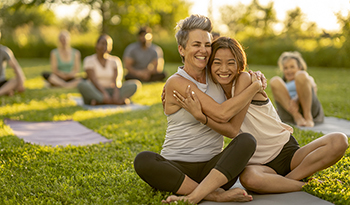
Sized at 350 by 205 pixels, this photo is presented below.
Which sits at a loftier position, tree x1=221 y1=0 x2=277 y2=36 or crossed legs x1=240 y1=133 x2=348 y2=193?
tree x1=221 y1=0 x2=277 y2=36

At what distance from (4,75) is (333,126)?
7.52 metres

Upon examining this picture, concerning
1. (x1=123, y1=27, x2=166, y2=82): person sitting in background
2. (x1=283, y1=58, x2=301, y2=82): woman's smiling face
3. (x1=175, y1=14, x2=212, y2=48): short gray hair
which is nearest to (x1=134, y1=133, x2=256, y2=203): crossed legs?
(x1=175, y1=14, x2=212, y2=48): short gray hair

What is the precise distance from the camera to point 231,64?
300 centimetres

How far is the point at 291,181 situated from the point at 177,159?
1011mm

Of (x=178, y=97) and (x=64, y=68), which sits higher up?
(x=178, y=97)

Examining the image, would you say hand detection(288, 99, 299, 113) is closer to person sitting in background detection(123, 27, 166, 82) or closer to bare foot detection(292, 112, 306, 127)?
bare foot detection(292, 112, 306, 127)

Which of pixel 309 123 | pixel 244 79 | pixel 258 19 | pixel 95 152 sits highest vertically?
pixel 258 19

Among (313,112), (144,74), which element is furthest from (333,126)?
(144,74)

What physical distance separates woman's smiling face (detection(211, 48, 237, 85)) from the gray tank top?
0.38 ft

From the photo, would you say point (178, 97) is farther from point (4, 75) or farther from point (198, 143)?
point (4, 75)

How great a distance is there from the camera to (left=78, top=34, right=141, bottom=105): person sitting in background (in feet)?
25.7

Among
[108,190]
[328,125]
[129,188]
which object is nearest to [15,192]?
[108,190]

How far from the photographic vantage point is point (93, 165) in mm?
3863

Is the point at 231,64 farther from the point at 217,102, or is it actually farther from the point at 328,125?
the point at 328,125
